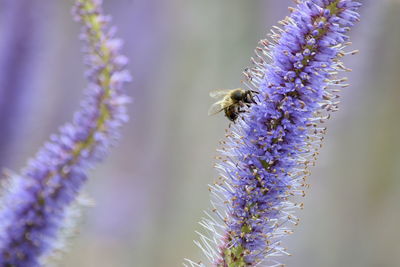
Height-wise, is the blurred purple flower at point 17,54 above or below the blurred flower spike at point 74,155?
above

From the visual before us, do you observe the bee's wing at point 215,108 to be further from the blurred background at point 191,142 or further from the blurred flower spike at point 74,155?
the blurred background at point 191,142

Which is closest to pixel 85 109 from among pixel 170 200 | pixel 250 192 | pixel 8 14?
pixel 250 192

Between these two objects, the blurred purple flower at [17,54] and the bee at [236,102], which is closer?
the bee at [236,102]

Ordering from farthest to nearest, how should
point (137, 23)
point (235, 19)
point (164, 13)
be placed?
point (235, 19) → point (164, 13) → point (137, 23)

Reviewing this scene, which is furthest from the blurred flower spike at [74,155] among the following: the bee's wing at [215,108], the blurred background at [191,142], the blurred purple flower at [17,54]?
the blurred background at [191,142]

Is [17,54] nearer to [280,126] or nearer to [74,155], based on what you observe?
[74,155]

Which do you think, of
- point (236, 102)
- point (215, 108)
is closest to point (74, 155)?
point (236, 102)

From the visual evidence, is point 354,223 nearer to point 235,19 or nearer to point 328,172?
point 328,172
